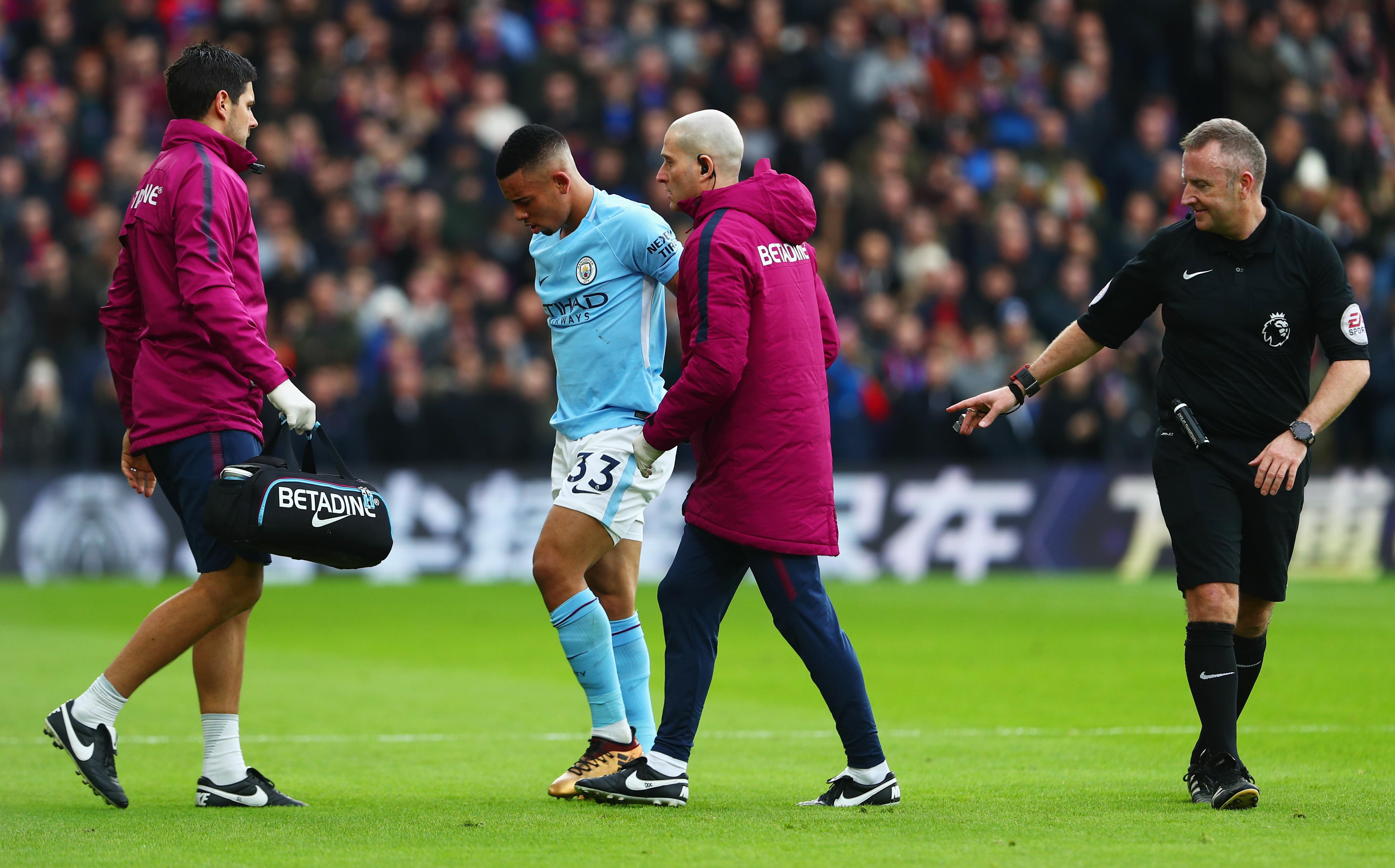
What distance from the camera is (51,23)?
20375mm

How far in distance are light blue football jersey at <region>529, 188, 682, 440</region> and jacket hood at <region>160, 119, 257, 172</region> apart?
1.17 meters

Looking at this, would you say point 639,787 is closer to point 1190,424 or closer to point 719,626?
point 719,626

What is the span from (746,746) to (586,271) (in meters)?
2.46

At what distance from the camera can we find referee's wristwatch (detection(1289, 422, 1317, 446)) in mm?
5906

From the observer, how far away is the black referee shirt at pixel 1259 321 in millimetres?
6043

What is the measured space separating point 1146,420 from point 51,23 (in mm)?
13331

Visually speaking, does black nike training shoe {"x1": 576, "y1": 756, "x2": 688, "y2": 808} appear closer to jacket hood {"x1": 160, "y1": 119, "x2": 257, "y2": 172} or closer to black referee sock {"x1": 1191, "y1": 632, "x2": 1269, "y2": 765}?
black referee sock {"x1": 1191, "y1": 632, "x2": 1269, "y2": 765}

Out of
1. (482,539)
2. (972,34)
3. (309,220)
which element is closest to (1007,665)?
(482,539)

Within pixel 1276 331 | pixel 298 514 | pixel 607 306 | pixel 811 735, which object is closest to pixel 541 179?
pixel 607 306

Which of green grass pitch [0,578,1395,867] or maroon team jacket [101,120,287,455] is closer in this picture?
green grass pitch [0,578,1395,867]

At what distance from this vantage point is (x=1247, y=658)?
21.2 ft

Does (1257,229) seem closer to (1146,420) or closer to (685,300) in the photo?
(685,300)

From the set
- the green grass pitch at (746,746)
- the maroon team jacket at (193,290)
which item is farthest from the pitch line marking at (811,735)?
the maroon team jacket at (193,290)

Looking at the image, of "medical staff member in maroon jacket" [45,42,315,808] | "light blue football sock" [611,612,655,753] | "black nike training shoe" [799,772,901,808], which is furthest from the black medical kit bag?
"black nike training shoe" [799,772,901,808]
